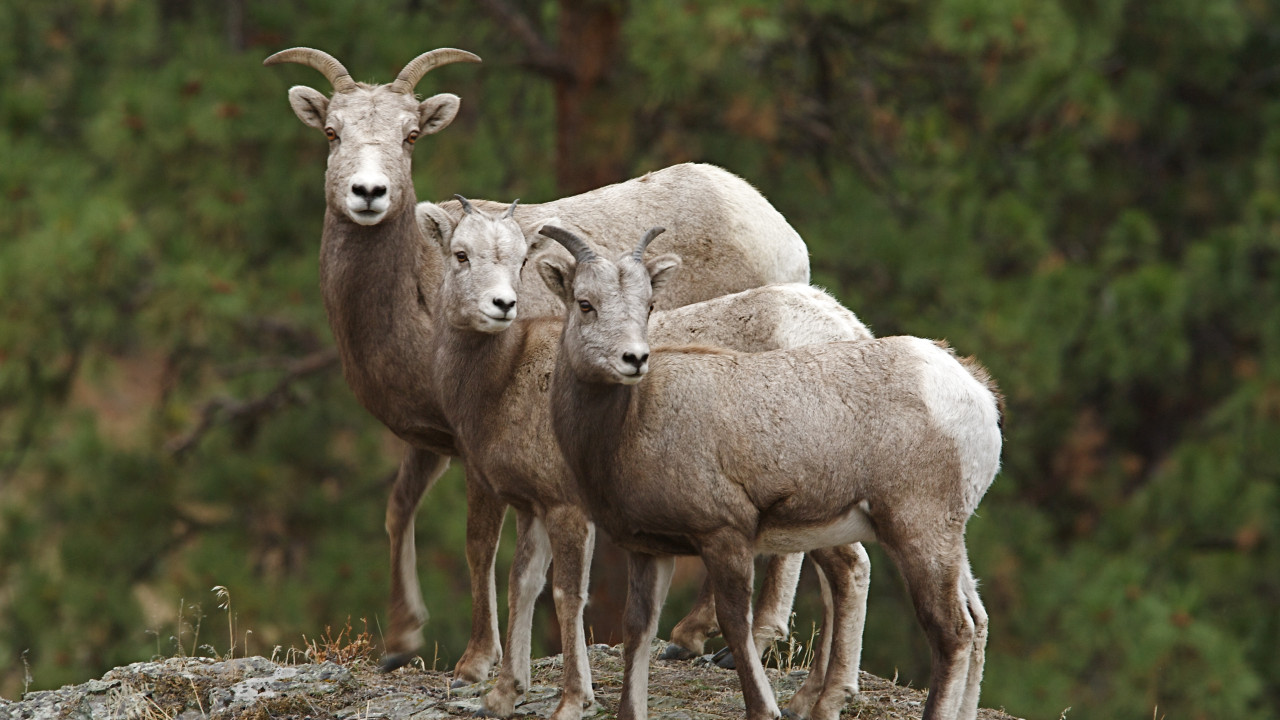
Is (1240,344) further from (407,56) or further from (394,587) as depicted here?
(394,587)

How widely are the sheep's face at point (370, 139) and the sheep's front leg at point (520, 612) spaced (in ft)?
5.71

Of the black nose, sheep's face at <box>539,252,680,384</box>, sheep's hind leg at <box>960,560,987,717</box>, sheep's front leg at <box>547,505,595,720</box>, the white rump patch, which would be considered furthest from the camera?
the black nose

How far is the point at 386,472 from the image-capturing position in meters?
14.5

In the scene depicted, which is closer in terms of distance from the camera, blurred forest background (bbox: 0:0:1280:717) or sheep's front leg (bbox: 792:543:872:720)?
sheep's front leg (bbox: 792:543:872:720)

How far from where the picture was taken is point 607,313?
694 centimetres

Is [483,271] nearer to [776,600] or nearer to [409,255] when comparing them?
[409,255]

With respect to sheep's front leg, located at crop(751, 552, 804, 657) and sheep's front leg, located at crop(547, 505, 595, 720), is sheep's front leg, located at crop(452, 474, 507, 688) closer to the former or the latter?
sheep's front leg, located at crop(547, 505, 595, 720)

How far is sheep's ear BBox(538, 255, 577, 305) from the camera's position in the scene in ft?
23.6

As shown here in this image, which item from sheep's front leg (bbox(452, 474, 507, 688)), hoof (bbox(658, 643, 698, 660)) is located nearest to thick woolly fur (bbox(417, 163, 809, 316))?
sheep's front leg (bbox(452, 474, 507, 688))

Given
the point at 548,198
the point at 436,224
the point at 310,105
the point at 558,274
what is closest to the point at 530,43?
the point at 548,198

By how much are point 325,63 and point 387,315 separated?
4.76 ft

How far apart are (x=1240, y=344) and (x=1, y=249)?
13.4 m

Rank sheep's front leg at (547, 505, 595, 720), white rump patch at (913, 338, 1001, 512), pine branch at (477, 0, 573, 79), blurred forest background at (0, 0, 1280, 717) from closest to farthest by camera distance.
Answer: white rump patch at (913, 338, 1001, 512) < sheep's front leg at (547, 505, 595, 720) < blurred forest background at (0, 0, 1280, 717) < pine branch at (477, 0, 573, 79)

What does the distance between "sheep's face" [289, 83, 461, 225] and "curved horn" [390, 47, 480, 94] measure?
0.08 metres
